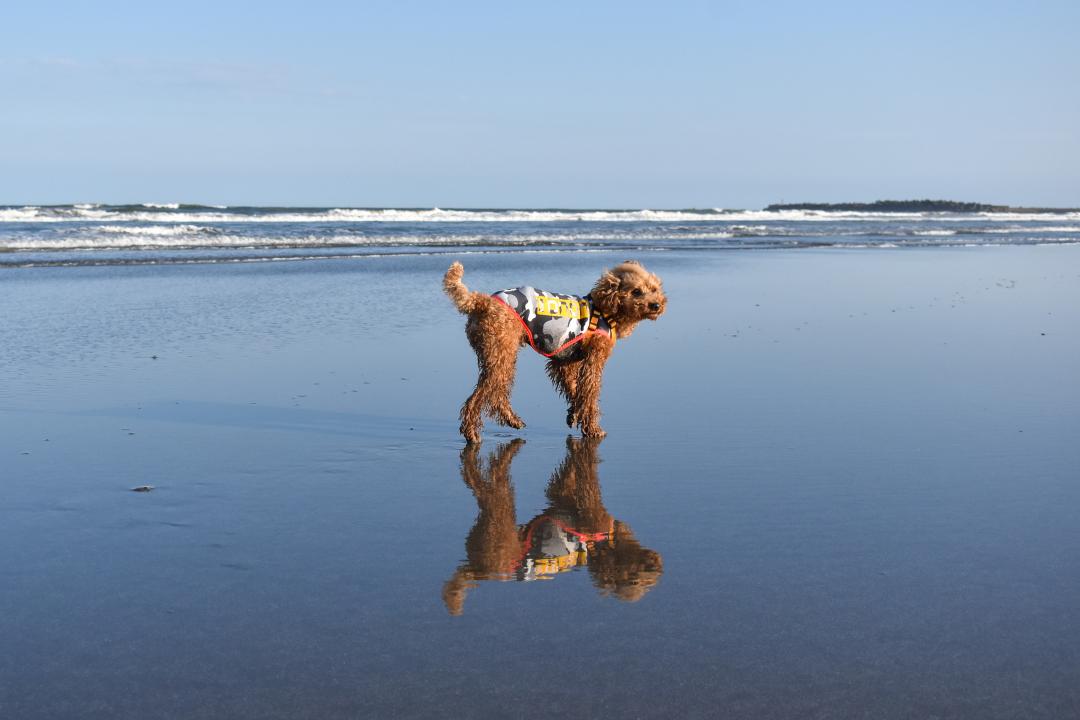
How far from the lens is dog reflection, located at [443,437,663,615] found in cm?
385

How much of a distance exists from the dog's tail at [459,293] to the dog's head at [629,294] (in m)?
0.76

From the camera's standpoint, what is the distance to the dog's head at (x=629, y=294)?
6414 millimetres

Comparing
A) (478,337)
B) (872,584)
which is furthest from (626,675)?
(478,337)

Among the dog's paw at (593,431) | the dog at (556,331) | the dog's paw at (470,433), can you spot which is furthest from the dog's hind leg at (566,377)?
the dog's paw at (470,433)

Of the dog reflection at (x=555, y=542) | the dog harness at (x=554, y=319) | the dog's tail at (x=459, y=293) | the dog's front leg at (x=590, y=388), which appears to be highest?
the dog's tail at (x=459, y=293)

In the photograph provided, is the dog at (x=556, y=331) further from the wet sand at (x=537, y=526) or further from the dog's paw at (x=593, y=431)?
the wet sand at (x=537, y=526)

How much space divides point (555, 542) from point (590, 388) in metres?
2.08

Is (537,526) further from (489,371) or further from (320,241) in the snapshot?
(320,241)

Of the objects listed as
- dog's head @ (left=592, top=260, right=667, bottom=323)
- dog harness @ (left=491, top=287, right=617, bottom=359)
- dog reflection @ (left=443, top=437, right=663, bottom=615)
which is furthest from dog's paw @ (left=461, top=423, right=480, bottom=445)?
dog's head @ (left=592, top=260, right=667, bottom=323)

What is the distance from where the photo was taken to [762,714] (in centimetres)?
280

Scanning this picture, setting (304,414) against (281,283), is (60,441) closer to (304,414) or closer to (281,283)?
(304,414)

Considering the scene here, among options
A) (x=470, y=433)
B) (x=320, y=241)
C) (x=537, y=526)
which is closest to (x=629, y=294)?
(x=470, y=433)

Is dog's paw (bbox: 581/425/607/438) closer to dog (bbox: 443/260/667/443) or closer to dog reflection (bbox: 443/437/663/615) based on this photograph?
dog (bbox: 443/260/667/443)

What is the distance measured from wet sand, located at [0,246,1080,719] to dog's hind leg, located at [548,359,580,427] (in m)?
0.26
